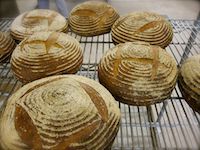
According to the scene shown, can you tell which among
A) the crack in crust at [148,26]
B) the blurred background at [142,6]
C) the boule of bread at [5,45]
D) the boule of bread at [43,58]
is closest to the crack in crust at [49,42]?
the boule of bread at [43,58]

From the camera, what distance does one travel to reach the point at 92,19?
1261 millimetres

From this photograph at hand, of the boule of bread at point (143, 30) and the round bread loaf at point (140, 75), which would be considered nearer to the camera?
the round bread loaf at point (140, 75)

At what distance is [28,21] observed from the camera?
1.21m

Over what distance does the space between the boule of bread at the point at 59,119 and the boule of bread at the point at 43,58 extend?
0.19 metres

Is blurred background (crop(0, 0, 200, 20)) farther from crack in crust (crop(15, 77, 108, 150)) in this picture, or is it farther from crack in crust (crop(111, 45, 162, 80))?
crack in crust (crop(15, 77, 108, 150))

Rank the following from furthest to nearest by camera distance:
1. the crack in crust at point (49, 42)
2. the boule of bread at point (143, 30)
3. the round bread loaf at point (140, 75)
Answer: the boule of bread at point (143, 30) < the crack in crust at point (49, 42) < the round bread loaf at point (140, 75)

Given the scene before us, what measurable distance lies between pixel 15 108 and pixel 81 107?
21 cm

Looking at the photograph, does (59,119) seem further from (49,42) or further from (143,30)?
(143,30)

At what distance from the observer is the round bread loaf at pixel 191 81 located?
2.75ft

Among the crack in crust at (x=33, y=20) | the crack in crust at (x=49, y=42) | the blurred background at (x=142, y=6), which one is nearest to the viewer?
the crack in crust at (x=49, y=42)

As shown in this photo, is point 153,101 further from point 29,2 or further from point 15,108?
point 29,2

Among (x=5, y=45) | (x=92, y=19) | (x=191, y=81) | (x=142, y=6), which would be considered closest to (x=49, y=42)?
(x=5, y=45)

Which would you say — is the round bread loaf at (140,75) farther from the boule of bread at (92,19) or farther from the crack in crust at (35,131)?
the boule of bread at (92,19)

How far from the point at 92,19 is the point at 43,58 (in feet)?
1.48
